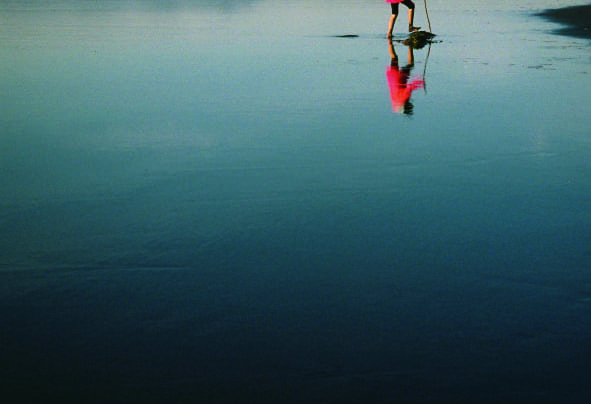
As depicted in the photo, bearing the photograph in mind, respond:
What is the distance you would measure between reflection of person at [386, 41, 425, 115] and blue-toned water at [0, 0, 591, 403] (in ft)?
0.61

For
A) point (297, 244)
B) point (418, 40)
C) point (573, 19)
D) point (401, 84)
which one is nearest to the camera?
point (297, 244)

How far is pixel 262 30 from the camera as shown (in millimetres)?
21766

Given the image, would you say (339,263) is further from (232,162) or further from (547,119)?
(547,119)

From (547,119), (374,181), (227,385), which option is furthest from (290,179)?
(547,119)

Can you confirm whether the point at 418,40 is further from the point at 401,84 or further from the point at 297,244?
the point at 297,244

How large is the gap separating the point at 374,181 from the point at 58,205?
2528 mm

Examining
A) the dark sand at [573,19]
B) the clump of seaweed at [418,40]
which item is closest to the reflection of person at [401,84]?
the clump of seaweed at [418,40]

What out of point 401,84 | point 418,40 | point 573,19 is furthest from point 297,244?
point 573,19

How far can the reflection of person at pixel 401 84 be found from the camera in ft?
30.7

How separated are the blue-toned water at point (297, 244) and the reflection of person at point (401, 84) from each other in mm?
185

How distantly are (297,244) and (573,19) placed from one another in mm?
22263

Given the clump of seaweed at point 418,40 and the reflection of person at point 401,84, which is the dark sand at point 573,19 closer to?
the clump of seaweed at point 418,40

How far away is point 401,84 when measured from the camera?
11.3 metres

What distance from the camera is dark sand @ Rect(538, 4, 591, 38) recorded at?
1971 cm
